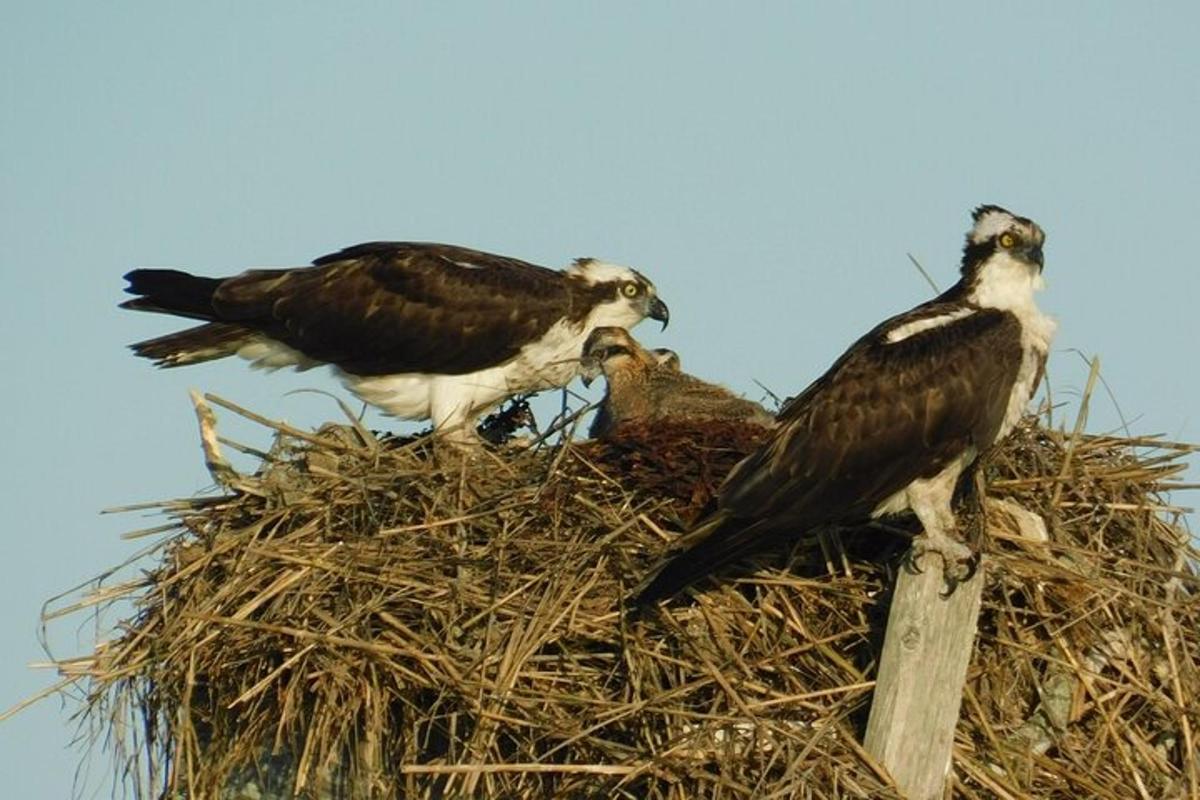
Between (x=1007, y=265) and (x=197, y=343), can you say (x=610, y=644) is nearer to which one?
(x=1007, y=265)

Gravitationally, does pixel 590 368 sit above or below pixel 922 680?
above

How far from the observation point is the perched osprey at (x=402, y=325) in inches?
404

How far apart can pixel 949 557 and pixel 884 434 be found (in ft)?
2.46

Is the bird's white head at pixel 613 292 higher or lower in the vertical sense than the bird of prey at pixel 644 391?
higher

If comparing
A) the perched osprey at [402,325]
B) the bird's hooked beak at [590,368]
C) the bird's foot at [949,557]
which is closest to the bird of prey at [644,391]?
the bird's hooked beak at [590,368]

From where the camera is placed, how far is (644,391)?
32.7 ft

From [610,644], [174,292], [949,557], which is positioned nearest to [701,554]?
[610,644]

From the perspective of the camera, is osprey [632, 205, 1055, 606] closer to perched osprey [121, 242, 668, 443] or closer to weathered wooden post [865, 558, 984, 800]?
weathered wooden post [865, 558, 984, 800]

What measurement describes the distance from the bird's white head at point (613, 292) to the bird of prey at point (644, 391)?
8.3 inches

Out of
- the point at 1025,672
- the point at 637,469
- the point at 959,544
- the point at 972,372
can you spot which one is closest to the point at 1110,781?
the point at 1025,672

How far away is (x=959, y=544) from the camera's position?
7379 mm

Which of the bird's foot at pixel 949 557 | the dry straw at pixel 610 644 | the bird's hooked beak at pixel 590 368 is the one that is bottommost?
the dry straw at pixel 610 644

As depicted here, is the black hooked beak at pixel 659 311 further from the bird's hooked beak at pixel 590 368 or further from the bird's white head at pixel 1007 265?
the bird's white head at pixel 1007 265

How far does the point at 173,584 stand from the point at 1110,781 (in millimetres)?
4019
